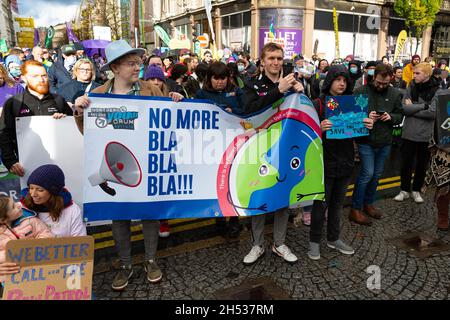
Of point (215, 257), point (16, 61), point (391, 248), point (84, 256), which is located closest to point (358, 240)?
point (391, 248)

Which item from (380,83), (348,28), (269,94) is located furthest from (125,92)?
(348,28)

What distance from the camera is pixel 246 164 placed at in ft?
10.9

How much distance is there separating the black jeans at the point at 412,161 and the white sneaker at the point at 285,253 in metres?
2.70

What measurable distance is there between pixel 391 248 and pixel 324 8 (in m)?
26.0

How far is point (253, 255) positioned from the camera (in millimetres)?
3617

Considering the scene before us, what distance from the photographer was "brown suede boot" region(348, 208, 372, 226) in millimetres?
4469

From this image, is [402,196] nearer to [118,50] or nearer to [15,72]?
[118,50]

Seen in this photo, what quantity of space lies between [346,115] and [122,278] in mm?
2602

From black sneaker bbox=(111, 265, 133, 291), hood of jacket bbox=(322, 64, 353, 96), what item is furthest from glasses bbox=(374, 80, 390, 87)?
black sneaker bbox=(111, 265, 133, 291)

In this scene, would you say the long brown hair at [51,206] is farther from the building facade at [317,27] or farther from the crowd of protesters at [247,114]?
the building facade at [317,27]

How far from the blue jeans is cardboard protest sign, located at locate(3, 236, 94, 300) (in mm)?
3310

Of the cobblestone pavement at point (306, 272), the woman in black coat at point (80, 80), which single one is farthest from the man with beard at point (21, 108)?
the cobblestone pavement at point (306, 272)

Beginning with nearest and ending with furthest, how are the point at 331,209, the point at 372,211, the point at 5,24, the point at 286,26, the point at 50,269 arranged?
1. the point at 50,269
2. the point at 331,209
3. the point at 372,211
4. the point at 286,26
5. the point at 5,24
